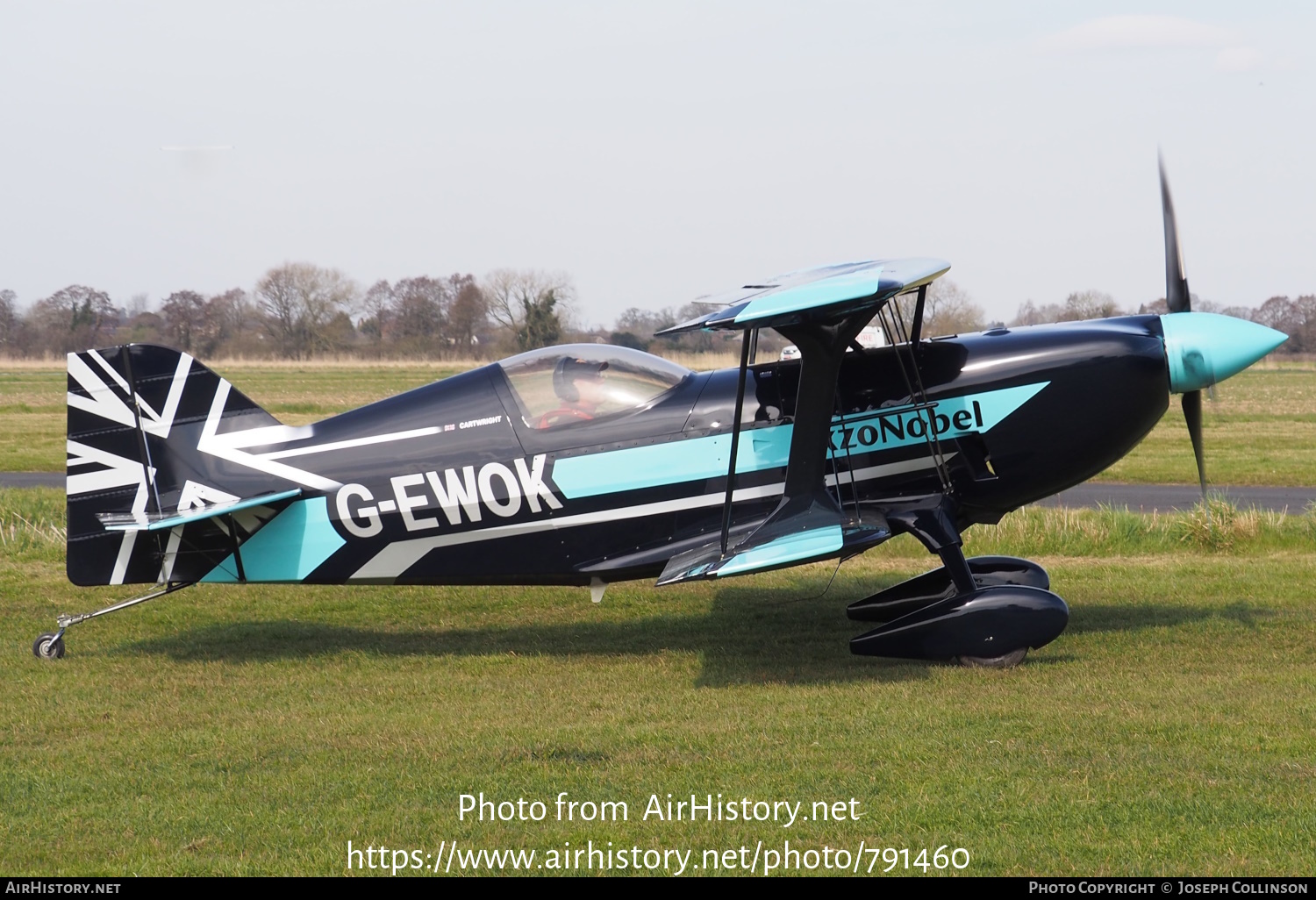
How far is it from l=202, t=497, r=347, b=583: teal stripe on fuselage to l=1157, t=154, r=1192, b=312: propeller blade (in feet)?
21.3

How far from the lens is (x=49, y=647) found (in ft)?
28.4

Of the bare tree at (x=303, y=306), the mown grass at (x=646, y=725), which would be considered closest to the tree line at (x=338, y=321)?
the bare tree at (x=303, y=306)

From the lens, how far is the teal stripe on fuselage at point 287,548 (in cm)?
862

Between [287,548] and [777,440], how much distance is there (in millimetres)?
3634

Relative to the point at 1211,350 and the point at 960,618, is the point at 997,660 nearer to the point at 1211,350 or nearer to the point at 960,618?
the point at 960,618

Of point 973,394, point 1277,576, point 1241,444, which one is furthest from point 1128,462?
point 973,394

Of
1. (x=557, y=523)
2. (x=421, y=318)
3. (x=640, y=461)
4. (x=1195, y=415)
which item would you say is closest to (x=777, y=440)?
(x=640, y=461)

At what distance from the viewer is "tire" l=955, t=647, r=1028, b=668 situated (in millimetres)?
7840

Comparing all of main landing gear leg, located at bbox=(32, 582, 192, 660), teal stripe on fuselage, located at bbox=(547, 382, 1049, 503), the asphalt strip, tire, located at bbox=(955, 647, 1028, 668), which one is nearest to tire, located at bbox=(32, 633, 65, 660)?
main landing gear leg, located at bbox=(32, 582, 192, 660)

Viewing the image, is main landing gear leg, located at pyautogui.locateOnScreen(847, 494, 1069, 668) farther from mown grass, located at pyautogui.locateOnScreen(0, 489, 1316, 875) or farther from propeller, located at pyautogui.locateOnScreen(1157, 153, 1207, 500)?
propeller, located at pyautogui.locateOnScreen(1157, 153, 1207, 500)

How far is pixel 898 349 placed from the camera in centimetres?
827

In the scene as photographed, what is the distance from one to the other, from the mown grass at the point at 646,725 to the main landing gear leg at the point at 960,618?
171mm

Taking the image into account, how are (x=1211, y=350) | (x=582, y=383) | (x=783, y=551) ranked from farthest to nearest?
(x=582, y=383), (x=1211, y=350), (x=783, y=551)

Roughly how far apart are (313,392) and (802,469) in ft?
124
